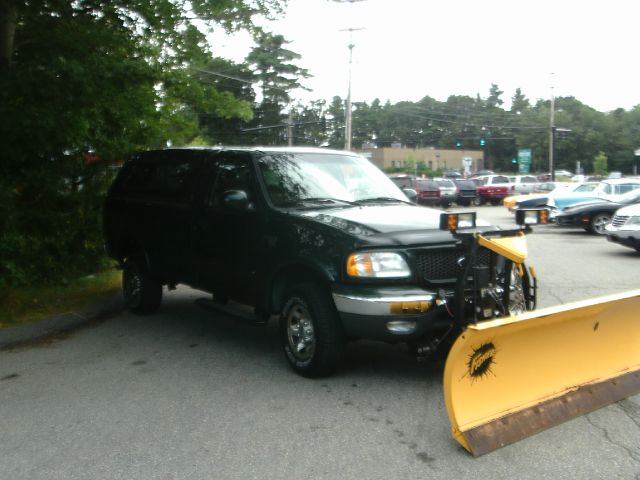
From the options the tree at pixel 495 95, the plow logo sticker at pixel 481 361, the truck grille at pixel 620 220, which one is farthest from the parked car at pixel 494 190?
the tree at pixel 495 95

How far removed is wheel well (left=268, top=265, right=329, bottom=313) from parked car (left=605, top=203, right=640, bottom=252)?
425 inches

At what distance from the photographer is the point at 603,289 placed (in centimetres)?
1041

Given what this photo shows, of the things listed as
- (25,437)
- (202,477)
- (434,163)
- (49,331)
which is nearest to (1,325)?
(49,331)

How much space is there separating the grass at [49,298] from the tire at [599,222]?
14.4 metres

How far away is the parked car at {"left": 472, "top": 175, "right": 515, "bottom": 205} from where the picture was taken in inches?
1585

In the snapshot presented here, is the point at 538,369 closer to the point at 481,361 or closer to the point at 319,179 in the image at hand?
the point at 481,361

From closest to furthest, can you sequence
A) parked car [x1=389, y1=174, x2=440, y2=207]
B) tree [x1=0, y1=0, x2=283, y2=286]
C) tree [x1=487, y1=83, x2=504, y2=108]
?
tree [x1=0, y1=0, x2=283, y2=286], parked car [x1=389, y1=174, x2=440, y2=207], tree [x1=487, y1=83, x2=504, y2=108]

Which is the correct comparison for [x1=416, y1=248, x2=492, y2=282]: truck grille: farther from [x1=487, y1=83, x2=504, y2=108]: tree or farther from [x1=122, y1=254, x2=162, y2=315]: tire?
[x1=487, y1=83, x2=504, y2=108]: tree

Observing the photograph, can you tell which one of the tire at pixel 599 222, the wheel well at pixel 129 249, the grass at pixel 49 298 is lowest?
the grass at pixel 49 298

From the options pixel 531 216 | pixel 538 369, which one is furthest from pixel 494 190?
pixel 538 369

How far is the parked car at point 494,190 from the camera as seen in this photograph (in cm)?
4025

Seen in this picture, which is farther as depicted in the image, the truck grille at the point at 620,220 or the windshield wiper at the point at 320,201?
the truck grille at the point at 620,220

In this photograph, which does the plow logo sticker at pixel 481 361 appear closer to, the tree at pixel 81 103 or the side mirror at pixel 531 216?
the side mirror at pixel 531 216

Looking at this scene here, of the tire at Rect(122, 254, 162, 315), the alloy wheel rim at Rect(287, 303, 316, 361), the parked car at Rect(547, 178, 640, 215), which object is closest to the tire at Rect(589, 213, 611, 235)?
the parked car at Rect(547, 178, 640, 215)
